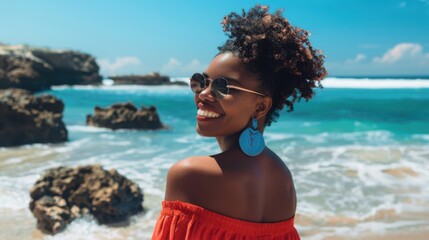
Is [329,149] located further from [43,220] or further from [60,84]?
[60,84]

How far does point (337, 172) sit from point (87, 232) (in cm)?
540

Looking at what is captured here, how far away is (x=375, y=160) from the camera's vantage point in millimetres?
10711

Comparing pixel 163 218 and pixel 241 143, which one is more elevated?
pixel 241 143

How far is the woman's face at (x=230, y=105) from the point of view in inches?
60.2

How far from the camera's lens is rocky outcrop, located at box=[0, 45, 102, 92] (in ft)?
150

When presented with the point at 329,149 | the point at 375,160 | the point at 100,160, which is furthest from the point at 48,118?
the point at 375,160

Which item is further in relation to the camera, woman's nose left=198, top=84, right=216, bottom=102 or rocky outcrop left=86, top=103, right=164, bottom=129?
rocky outcrop left=86, top=103, right=164, bottom=129

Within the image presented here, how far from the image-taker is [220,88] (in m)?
1.53

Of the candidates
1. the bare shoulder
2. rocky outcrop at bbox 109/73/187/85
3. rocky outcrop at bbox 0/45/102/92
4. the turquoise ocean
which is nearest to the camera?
the bare shoulder

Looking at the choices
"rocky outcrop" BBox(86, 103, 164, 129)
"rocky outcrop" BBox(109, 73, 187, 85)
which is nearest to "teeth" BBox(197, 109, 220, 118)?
"rocky outcrop" BBox(86, 103, 164, 129)

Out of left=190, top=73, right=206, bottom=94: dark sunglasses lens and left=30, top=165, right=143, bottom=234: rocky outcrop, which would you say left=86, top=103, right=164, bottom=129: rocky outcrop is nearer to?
left=30, top=165, right=143, bottom=234: rocky outcrop

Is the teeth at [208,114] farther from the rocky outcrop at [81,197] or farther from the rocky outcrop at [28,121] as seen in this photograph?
the rocky outcrop at [28,121]

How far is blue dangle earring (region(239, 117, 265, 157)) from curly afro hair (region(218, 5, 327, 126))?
0.16 m

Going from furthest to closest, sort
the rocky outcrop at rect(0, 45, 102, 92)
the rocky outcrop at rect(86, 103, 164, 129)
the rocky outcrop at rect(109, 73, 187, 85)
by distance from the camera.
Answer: the rocky outcrop at rect(109, 73, 187, 85), the rocky outcrop at rect(0, 45, 102, 92), the rocky outcrop at rect(86, 103, 164, 129)
